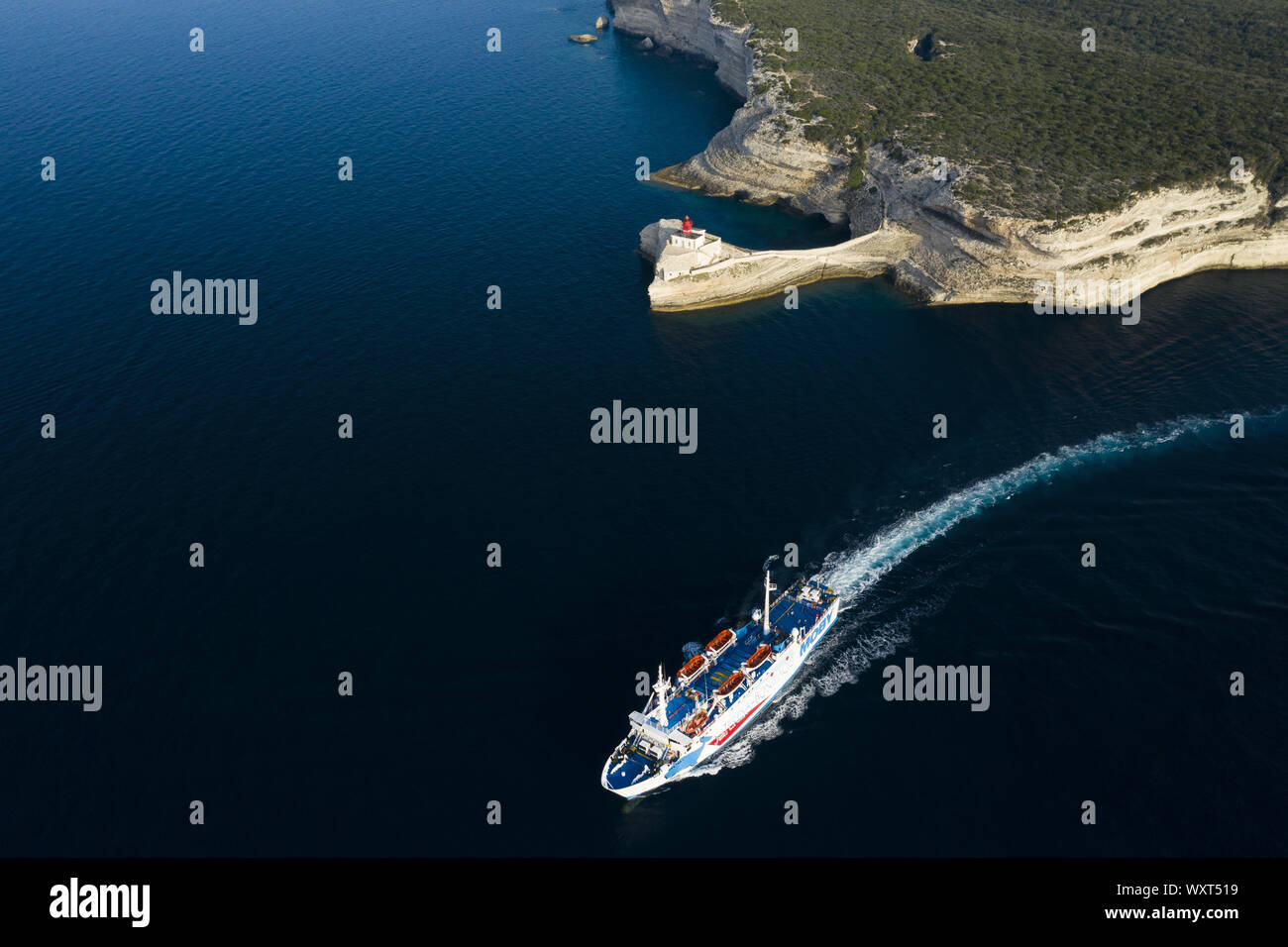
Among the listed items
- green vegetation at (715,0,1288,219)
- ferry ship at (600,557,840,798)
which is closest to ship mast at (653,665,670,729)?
Answer: ferry ship at (600,557,840,798)

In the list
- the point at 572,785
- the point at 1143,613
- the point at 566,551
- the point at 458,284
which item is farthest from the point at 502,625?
the point at 458,284

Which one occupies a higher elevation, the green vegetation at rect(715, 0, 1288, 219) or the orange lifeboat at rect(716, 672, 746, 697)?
the green vegetation at rect(715, 0, 1288, 219)

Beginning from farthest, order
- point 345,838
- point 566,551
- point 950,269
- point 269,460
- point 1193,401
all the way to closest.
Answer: point 950,269 < point 1193,401 < point 269,460 < point 566,551 < point 345,838

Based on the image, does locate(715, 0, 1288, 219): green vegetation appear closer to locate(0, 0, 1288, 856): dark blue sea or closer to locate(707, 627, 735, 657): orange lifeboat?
locate(0, 0, 1288, 856): dark blue sea

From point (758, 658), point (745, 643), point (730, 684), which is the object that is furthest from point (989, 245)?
point (730, 684)

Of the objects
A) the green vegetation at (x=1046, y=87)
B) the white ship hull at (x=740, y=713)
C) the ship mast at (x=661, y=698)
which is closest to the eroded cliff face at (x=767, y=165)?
the green vegetation at (x=1046, y=87)

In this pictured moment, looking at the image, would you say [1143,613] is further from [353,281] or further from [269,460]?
[353,281]
